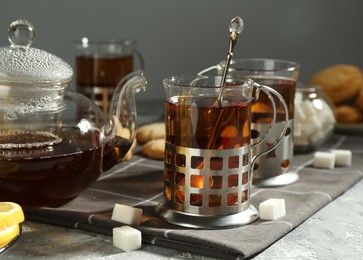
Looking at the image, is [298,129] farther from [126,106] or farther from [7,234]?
[7,234]

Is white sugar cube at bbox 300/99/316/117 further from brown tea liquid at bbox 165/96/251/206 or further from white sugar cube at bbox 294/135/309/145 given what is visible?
brown tea liquid at bbox 165/96/251/206

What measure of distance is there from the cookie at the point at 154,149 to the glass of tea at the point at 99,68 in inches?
14.3

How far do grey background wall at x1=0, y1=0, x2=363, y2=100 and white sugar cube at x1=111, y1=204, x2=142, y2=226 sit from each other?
119 centimetres

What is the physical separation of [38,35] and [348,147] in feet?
3.24

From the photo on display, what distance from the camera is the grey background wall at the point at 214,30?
251 cm

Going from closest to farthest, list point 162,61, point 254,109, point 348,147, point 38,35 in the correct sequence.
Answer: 1. point 254,109
2. point 348,147
3. point 38,35
4. point 162,61

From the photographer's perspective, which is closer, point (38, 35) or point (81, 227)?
point (81, 227)

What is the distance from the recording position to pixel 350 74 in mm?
2143

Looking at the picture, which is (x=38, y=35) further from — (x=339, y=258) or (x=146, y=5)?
(x=339, y=258)

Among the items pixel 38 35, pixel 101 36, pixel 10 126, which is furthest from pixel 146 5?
pixel 10 126

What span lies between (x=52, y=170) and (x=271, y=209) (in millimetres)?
382

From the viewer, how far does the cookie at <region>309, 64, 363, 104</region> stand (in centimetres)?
214

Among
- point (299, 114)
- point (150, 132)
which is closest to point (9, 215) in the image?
point (150, 132)

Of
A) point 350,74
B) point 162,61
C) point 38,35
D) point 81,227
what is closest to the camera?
point 81,227
